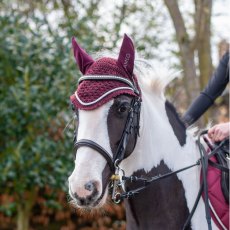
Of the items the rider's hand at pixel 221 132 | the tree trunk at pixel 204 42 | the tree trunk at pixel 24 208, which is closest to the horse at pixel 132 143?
the rider's hand at pixel 221 132

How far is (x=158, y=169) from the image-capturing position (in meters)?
2.93

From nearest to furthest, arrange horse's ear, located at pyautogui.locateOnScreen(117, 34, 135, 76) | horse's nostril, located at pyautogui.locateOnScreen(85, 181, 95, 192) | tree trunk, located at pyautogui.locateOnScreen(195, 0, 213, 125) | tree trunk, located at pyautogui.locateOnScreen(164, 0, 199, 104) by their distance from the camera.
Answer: horse's nostril, located at pyautogui.locateOnScreen(85, 181, 95, 192)
horse's ear, located at pyautogui.locateOnScreen(117, 34, 135, 76)
tree trunk, located at pyautogui.locateOnScreen(164, 0, 199, 104)
tree trunk, located at pyautogui.locateOnScreen(195, 0, 213, 125)

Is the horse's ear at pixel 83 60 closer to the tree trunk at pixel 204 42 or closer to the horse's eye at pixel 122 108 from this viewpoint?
the horse's eye at pixel 122 108

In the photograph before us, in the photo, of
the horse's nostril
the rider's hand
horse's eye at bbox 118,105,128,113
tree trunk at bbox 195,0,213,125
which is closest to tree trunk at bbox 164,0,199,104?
tree trunk at bbox 195,0,213,125

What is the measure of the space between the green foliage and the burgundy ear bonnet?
424 centimetres

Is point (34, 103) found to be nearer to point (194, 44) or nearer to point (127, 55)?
point (194, 44)

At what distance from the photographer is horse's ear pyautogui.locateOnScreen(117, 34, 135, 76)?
2.75 m

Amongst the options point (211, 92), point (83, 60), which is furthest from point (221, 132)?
point (83, 60)

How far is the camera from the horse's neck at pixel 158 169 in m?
2.87

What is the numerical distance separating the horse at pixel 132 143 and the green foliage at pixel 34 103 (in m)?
4.10

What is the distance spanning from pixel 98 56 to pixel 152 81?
0.35 meters

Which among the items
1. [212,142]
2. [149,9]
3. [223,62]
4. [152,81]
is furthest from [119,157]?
[149,9]

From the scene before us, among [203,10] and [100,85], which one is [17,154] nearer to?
[203,10]

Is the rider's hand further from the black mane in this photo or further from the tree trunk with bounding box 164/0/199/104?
the tree trunk with bounding box 164/0/199/104
